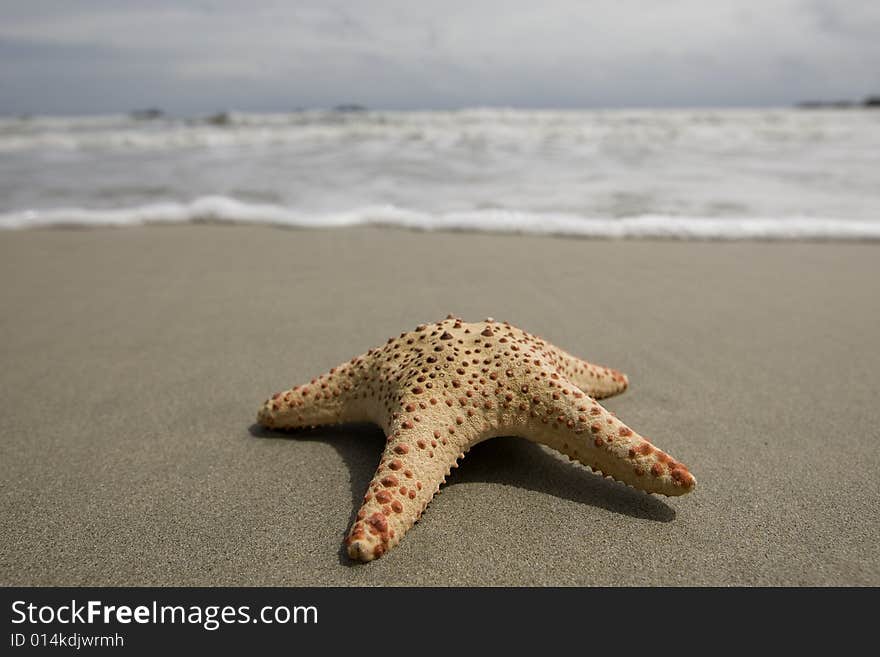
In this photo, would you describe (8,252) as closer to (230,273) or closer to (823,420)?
(230,273)

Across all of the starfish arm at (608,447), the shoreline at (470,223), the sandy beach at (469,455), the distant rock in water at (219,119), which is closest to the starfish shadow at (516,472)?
the sandy beach at (469,455)

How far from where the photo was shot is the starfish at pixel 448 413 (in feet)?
6.56

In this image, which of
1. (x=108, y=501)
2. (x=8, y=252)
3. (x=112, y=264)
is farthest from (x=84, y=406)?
(x=8, y=252)

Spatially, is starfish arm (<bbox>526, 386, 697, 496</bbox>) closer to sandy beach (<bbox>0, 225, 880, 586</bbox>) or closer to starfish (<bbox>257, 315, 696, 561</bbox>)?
starfish (<bbox>257, 315, 696, 561</bbox>)

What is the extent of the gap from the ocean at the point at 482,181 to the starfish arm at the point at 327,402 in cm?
400

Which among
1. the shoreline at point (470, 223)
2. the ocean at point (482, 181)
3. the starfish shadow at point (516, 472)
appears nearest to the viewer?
the starfish shadow at point (516, 472)

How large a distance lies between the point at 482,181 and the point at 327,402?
22.2 feet

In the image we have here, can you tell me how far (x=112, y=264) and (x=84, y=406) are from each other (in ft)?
8.92

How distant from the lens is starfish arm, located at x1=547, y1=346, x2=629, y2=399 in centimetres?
264

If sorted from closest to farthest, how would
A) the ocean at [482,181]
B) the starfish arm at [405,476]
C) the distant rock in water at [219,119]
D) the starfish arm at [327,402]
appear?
the starfish arm at [405,476], the starfish arm at [327,402], the ocean at [482,181], the distant rock in water at [219,119]

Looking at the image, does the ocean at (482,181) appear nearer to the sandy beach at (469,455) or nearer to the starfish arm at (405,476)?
the sandy beach at (469,455)

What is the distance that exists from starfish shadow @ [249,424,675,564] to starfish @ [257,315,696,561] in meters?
0.09

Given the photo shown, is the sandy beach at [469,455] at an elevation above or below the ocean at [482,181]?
below

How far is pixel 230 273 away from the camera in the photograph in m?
5.11
